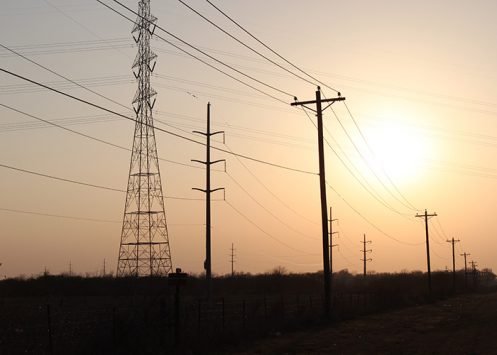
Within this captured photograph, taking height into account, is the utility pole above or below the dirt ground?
above

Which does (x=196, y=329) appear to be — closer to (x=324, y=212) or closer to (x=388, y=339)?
(x=388, y=339)

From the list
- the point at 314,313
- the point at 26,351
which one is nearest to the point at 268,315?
the point at 314,313

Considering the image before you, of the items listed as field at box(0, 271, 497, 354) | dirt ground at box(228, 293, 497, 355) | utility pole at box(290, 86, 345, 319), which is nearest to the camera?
field at box(0, 271, 497, 354)

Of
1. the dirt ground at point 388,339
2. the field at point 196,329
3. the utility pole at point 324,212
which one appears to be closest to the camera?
the field at point 196,329

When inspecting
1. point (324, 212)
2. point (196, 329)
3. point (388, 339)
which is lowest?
point (388, 339)

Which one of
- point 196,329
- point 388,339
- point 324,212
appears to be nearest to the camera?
point 196,329

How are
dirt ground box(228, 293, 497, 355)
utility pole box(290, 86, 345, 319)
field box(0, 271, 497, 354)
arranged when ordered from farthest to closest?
utility pole box(290, 86, 345, 319) < dirt ground box(228, 293, 497, 355) < field box(0, 271, 497, 354)

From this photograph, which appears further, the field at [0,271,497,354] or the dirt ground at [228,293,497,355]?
the dirt ground at [228,293,497,355]

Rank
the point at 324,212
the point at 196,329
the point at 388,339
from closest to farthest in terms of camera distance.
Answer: the point at 196,329
the point at 388,339
the point at 324,212

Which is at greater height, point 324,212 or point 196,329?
point 324,212

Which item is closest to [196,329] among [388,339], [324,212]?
[388,339]

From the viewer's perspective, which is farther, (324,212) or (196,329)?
(324,212)

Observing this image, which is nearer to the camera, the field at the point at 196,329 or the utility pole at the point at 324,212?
the field at the point at 196,329

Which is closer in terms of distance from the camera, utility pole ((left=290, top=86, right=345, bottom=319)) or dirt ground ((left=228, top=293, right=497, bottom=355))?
dirt ground ((left=228, top=293, right=497, bottom=355))
